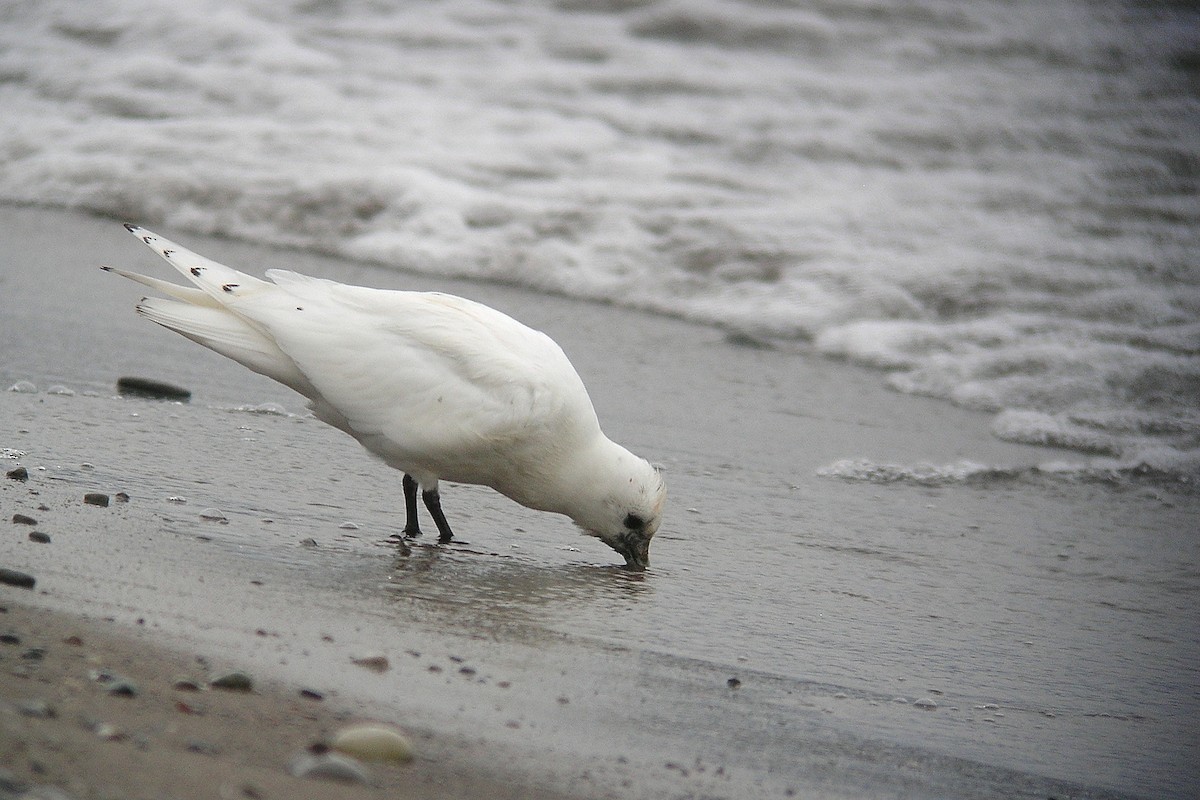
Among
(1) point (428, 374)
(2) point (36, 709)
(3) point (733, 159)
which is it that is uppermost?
(3) point (733, 159)

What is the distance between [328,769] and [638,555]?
77.6 inches

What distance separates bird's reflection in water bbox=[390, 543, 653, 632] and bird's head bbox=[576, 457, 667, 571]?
2.5 inches

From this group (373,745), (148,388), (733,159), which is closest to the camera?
(373,745)

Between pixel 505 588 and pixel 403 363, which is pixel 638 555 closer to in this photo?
pixel 505 588

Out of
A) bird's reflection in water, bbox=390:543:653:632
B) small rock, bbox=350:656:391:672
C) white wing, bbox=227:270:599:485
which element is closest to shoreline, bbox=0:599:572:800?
small rock, bbox=350:656:391:672

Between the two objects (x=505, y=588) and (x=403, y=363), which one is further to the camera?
(x=403, y=363)

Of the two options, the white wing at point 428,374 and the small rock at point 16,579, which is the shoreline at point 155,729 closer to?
the small rock at point 16,579

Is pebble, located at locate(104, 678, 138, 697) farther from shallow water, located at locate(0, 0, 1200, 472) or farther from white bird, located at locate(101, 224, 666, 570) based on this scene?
shallow water, located at locate(0, 0, 1200, 472)

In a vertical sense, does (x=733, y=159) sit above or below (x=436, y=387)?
above

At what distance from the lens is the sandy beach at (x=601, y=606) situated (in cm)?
249

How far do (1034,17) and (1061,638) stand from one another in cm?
1082

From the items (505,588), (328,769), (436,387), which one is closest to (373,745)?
(328,769)

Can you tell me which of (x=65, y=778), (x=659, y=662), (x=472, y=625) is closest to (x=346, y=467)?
(x=472, y=625)

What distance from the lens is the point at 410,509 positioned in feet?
13.5
